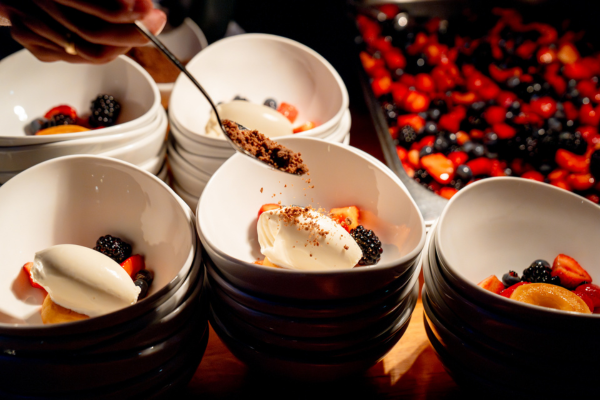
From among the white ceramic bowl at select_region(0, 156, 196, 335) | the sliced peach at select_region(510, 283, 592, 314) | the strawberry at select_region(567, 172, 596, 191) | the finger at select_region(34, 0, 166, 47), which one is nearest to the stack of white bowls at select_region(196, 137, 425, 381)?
the white ceramic bowl at select_region(0, 156, 196, 335)

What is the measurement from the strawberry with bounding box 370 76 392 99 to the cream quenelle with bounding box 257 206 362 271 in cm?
101

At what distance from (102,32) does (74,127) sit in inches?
15.8

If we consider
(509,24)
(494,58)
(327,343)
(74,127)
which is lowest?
(74,127)

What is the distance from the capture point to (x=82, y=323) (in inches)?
22.6

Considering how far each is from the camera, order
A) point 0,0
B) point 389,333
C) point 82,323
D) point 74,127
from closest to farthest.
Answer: point 82,323, point 389,333, point 0,0, point 74,127

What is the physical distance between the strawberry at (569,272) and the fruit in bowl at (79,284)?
3.05ft

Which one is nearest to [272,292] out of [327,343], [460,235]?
[327,343]

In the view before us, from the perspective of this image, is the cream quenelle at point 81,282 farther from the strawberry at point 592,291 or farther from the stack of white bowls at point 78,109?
the strawberry at point 592,291

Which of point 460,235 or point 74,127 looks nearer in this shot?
point 460,235

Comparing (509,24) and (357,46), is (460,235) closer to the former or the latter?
(357,46)

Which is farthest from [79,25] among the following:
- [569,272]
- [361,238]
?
[569,272]

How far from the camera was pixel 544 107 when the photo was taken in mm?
1687

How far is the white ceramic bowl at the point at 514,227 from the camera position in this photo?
915 millimetres

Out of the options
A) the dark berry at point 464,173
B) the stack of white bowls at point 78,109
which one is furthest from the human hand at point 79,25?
the dark berry at point 464,173
